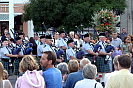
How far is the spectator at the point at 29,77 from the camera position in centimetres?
431

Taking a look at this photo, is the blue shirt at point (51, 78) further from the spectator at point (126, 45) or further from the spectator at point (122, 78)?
the spectator at point (126, 45)

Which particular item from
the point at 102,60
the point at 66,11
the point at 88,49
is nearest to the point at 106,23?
the point at 102,60

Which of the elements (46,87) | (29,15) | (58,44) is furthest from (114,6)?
(46,87)

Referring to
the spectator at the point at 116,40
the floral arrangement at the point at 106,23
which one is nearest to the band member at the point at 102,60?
the spectator at the point at 116,40

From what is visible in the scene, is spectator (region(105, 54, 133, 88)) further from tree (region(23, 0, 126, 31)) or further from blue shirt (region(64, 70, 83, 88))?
tree (region(23, 0, 126, 31))

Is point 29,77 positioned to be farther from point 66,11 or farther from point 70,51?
point 66,11

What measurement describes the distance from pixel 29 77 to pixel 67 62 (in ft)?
18.7

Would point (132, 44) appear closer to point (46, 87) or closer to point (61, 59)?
point (61, 59)

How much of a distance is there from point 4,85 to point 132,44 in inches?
228

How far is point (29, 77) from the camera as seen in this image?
4352 mm

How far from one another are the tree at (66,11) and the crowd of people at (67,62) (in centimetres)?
655

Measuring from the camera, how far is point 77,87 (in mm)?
4395

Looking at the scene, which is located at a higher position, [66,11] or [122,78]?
[66,11]

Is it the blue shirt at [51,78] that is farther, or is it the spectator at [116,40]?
the spectator at [116,40]
